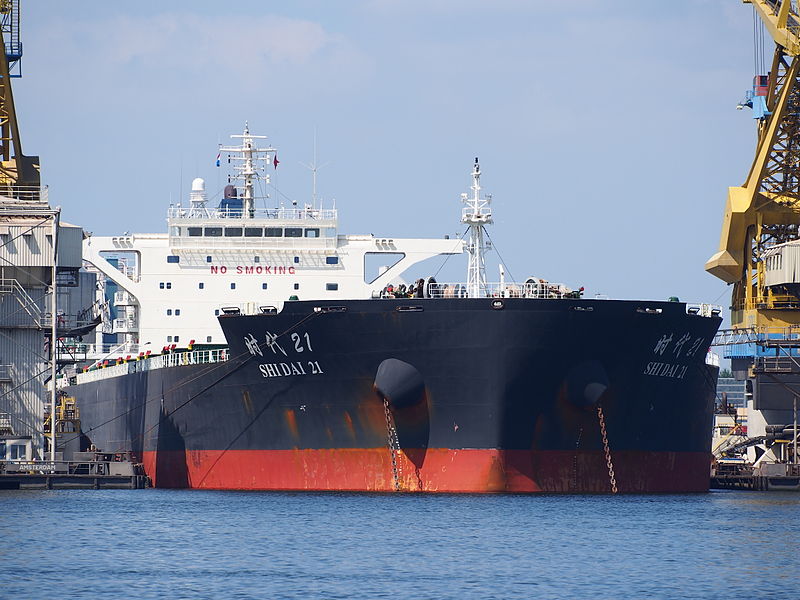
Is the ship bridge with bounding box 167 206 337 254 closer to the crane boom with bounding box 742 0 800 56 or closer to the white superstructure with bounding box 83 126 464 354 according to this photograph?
the white superstructure with bounding box 83 126 464 354

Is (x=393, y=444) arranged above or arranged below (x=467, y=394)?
below

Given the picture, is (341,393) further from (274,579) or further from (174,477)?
(274,579)

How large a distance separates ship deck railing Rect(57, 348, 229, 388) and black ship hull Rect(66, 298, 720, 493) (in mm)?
2340

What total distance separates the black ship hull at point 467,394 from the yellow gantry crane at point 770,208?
17367mm

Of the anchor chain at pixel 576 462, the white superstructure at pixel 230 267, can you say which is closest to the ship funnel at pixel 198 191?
the white superstructure at pixel 230 267

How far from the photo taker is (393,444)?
4366cm

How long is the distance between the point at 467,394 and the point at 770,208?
26.2 m

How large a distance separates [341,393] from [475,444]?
13.0ft

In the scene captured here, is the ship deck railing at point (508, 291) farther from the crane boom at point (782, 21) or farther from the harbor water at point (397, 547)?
the crane boom at point (782, 21)

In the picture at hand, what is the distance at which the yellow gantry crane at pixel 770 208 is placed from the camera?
206 ft

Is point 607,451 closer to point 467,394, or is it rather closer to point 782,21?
point 467,394

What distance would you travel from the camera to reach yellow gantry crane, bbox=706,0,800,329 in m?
62.8

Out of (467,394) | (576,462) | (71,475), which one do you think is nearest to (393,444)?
(467,394)

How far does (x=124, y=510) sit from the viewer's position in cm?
4241
